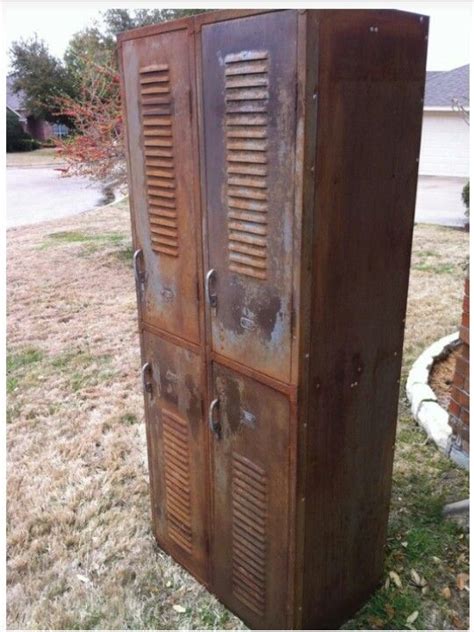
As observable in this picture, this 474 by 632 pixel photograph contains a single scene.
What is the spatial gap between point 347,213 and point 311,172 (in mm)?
194

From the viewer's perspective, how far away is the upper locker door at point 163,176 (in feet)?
5.67

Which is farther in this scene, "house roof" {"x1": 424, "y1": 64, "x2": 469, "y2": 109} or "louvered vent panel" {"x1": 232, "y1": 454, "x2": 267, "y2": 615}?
"house roof" {"x1": 424, "y1": 64, "x2": 469, "y2": 109}

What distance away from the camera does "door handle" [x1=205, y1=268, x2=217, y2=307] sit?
178 cm

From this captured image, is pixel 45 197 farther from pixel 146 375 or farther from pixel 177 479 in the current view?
pixel 177 479

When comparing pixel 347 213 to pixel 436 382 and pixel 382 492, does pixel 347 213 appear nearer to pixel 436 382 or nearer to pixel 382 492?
pixel 382 492

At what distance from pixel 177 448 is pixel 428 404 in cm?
175

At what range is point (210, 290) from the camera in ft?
5.89

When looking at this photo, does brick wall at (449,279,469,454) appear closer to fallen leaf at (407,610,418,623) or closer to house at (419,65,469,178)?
fallen leaf at (407,610,418,623)

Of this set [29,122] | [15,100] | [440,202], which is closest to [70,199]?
[440,202]

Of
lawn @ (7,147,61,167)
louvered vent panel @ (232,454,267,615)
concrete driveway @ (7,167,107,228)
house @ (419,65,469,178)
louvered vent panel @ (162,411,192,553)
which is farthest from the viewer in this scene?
lawn @ (7,147,61,167)

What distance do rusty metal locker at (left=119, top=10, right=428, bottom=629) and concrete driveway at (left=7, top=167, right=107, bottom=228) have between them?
8748 millimetres

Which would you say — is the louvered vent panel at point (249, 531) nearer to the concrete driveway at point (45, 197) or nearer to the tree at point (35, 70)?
the concrete driveway at point (45, 197)

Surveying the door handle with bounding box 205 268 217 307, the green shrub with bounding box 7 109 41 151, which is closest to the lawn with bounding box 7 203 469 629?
the door handle with bounding box 205 268 217 307

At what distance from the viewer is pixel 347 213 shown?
1576 millimetres
